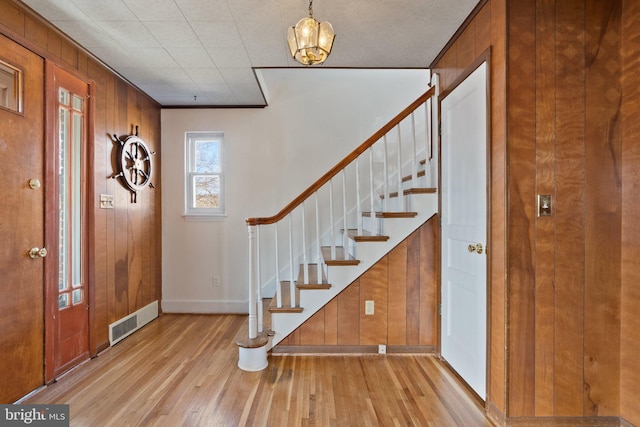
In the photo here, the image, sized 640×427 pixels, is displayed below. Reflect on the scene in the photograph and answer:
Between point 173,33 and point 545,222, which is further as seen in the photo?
point 173,33

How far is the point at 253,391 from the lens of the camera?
2.19 meters

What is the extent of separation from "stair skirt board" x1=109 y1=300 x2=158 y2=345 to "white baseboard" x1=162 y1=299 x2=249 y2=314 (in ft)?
0.56

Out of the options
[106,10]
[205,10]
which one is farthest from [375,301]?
[106,10]

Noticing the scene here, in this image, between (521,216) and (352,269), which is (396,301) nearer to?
(352,269)

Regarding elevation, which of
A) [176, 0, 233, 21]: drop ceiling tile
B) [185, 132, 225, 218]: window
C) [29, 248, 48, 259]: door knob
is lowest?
[29, 248, 48, 259]: door knob

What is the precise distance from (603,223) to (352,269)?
167 centimetres

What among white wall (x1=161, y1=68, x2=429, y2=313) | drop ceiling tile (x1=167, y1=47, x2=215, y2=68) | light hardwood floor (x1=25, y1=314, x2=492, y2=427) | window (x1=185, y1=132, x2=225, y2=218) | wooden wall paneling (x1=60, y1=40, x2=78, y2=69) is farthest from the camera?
window (x1=185, y1=132, x2=225, y2=218)

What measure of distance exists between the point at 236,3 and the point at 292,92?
1801mm

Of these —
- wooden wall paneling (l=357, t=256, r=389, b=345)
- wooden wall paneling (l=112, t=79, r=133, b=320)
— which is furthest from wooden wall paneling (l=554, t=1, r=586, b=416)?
wooden wall paneling (l=112, t=79, r=133, b=320)

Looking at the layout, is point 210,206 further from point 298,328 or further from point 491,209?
point 491,209

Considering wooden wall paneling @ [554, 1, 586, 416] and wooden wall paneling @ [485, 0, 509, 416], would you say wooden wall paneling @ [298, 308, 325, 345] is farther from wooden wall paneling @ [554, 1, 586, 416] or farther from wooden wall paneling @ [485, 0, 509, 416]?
wooden wall paneling @ [554, 1, 586, 416]

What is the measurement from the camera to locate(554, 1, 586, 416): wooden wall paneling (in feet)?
5.82

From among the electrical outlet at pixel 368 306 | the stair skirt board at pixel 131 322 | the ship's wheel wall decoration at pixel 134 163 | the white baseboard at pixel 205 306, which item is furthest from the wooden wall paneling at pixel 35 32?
the electrical outlet at pixel 368 306

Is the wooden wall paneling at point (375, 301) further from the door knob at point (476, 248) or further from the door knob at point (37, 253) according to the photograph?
the door knob at point (37, 253)
